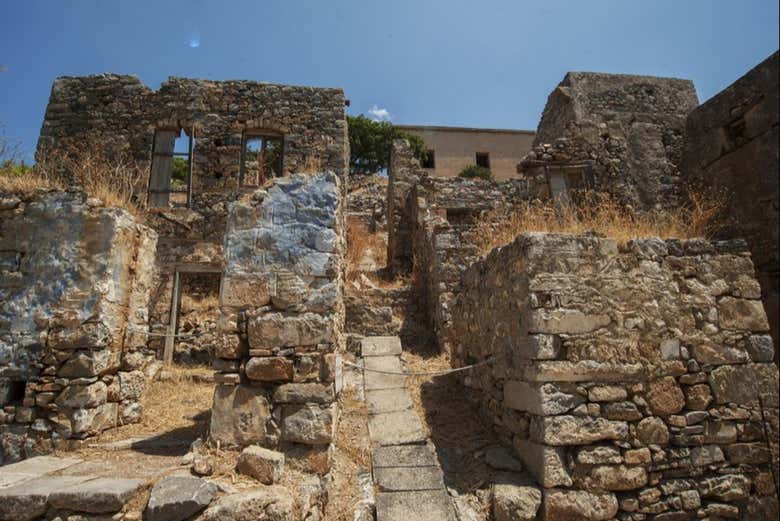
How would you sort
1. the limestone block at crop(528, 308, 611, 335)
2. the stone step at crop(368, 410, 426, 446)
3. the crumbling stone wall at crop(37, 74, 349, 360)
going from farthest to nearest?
the crumbling stone wall at crop(37, 74, 349, 360) < the stone step at crop(368, 410, 426, 446) < the limestone block at crop(528, 308, 611, 335)

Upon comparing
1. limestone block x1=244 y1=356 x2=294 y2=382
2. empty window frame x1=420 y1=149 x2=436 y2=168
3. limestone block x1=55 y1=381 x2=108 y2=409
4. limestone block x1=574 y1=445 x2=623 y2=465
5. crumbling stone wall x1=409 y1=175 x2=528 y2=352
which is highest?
empty window frame x1=420 y1=149 x2=436 y2=168

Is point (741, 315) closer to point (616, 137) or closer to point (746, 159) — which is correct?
point (746, 159)

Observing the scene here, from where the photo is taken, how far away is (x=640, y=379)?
318 centimetres

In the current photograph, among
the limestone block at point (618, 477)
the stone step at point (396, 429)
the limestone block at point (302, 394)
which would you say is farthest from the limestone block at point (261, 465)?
the limestone block at point (618, 477)

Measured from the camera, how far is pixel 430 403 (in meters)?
4.66

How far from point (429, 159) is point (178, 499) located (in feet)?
74.4

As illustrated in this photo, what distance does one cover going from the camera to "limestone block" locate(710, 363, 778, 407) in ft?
10.6

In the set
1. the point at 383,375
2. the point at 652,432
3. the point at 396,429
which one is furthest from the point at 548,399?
the point at 383,375

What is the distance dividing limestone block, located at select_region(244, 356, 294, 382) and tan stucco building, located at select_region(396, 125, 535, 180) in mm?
21325

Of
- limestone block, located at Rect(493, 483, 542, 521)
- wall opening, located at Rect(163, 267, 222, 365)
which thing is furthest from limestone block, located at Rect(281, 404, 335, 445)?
wall opening, located at Rect(163, 267, 222, 365)

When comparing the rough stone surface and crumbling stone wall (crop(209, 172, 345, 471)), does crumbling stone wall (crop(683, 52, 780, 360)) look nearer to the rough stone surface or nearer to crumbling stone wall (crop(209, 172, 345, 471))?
crumbling stone wall (crop(209, 172, 345, 471))

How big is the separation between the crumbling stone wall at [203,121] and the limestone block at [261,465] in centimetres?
777

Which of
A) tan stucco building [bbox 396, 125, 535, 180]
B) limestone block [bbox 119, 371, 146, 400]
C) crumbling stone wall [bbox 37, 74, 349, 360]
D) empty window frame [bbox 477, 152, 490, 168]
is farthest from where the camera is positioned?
empty window frame [bbox 477, 152, 490, 168]

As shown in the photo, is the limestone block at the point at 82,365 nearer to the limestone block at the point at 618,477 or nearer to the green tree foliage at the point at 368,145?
the limestone block at the point at 618,477
